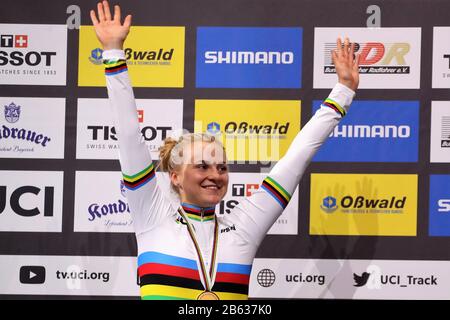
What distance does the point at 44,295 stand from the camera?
11.2 feet

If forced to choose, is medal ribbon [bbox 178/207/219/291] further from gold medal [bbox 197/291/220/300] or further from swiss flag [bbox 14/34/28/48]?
swiss flag [bbox 14/34/28/48]

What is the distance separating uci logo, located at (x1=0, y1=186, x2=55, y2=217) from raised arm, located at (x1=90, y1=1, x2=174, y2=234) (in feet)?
3.32

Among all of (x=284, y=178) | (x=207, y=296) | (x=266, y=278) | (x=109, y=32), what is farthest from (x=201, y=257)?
(x=266, y=278)

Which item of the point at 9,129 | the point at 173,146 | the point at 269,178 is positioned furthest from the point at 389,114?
the point at 9,129

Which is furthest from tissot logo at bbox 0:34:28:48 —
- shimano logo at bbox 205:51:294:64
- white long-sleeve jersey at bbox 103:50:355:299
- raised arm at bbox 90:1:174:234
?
white long-sleeve jersey at bbox 103:50:355:299

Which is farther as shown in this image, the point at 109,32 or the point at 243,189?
the point at 243,189

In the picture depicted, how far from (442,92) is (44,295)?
2.18 meters

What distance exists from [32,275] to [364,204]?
166cm

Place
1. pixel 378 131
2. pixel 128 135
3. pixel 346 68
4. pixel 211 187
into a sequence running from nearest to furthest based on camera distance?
pixel 128 135
pixel 211 187
pixel 346 68
pixel 378 131

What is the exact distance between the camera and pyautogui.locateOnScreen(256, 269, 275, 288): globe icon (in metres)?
3.39

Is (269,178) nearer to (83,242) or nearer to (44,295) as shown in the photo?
(83,242)

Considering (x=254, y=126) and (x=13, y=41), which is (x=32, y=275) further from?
(x=254, y=126)

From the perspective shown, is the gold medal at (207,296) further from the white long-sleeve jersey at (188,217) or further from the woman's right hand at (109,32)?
the woman's right hand at (109,32)

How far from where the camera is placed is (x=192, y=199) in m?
2.58
